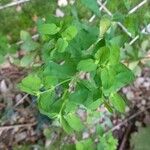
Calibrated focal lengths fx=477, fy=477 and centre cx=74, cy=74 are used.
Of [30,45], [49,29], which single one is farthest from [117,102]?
[30,45]

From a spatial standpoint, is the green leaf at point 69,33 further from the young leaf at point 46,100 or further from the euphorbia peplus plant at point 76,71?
the young leaf at point 46,100

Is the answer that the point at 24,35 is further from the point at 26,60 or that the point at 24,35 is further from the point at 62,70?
the point at 62,70

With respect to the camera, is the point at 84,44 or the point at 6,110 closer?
the point at 84,44

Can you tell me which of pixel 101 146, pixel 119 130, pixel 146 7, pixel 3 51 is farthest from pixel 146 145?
pixel 3 51

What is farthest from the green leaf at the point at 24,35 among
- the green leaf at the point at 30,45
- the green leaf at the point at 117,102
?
the green leaf at the point at 117,102

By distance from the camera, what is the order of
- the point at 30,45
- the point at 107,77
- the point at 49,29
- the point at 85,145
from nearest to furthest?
the point at 107,77
the point at 49,29
the point at 85,145
the point at 30,45

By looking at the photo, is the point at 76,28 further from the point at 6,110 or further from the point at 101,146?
the point at 6,110
